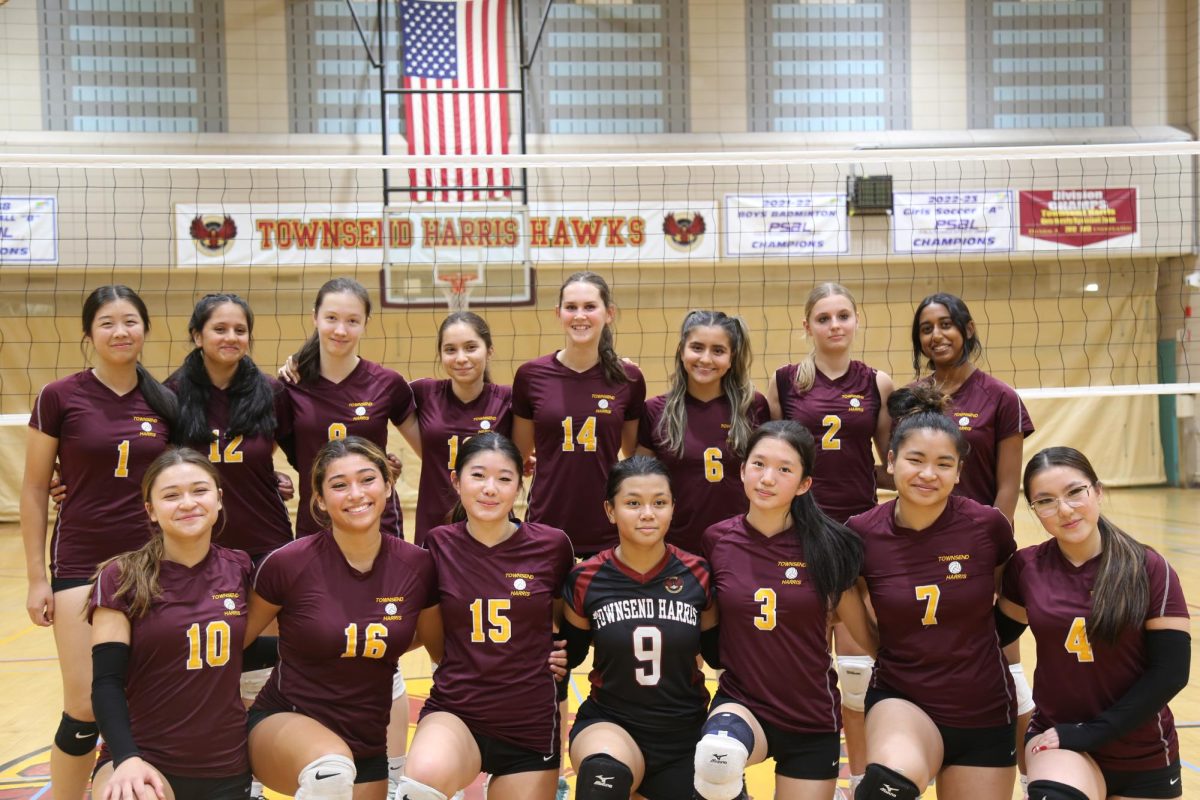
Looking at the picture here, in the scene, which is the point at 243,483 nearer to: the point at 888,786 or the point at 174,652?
the point at 174,652

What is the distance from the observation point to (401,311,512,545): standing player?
4.15m

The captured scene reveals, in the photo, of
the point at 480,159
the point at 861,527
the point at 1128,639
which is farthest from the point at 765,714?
the point at 480,159

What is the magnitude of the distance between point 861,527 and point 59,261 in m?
11.1

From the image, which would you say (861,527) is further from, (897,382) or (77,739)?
(897,382)

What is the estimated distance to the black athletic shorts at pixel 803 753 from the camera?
3.23 meters

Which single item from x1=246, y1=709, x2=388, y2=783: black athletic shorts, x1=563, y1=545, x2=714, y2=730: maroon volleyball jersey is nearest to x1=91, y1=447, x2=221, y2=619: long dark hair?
x1=246, y1=709, x2=388, y2=783: black athletic shorts

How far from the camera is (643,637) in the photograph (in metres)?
3.30

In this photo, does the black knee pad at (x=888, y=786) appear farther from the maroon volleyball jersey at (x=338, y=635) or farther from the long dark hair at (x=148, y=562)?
the long dark hair at (x=148, y=562)

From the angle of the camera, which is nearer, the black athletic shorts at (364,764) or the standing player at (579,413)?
the black athletic shorts at (364,764)

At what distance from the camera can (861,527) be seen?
356 cm

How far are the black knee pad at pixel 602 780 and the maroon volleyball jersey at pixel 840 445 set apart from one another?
147 cm

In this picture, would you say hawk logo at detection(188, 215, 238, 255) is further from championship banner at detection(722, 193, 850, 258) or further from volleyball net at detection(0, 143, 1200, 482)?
championship banner at detection(722, 193, 850, 258)

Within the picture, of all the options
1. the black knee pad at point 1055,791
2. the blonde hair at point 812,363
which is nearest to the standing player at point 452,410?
the blonde hair at point 812,363

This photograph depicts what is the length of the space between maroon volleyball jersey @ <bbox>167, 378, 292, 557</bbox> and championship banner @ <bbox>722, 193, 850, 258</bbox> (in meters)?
9.21
